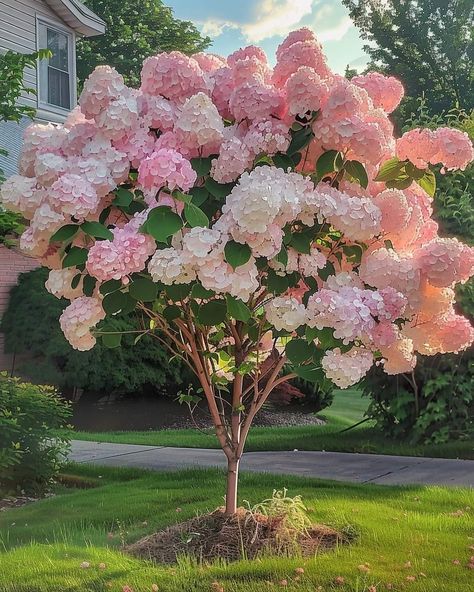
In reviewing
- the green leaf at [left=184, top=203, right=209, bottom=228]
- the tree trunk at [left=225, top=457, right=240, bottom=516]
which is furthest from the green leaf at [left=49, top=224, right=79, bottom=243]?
the tree trunk at [left=225, top=457, right=240, bottom=516]

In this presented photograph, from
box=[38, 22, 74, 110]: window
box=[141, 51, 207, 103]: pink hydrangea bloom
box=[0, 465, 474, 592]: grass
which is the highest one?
box=[38, 22, 74, 110]: window

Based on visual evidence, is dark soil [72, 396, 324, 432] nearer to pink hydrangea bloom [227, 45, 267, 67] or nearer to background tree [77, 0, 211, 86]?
pink hydrangea bloom [227, 45, 267, 67]

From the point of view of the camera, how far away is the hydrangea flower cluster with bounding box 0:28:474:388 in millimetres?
3430

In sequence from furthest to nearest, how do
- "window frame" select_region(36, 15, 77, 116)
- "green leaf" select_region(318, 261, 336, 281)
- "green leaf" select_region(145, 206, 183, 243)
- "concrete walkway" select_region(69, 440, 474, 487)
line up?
"window frame" select_region(36, 15, 77, 116) < "concrete walkway" select_region(69, 440, 474, 487) < "green leaf" select_region(318, 261, 336, 281) < "green leaf" select_region(145, 206, 183, 243)

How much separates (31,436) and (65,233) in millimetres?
4467

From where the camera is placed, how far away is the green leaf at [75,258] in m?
3.62

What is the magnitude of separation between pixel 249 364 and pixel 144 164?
1.44 meters

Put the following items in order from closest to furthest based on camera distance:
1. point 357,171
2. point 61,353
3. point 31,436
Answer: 1. point 357,171
2. point 31,436
3. point 61,353

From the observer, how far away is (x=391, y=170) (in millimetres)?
3984

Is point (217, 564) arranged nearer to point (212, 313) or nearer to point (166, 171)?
point (212, 313)

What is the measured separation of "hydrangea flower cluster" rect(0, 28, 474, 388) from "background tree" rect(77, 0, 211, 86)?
928 inches

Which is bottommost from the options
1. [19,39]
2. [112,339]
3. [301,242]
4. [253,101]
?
[112,339]

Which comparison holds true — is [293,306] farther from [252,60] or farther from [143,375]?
[143,375]

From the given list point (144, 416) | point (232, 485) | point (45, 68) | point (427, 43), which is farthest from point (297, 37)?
point (427, 43)
